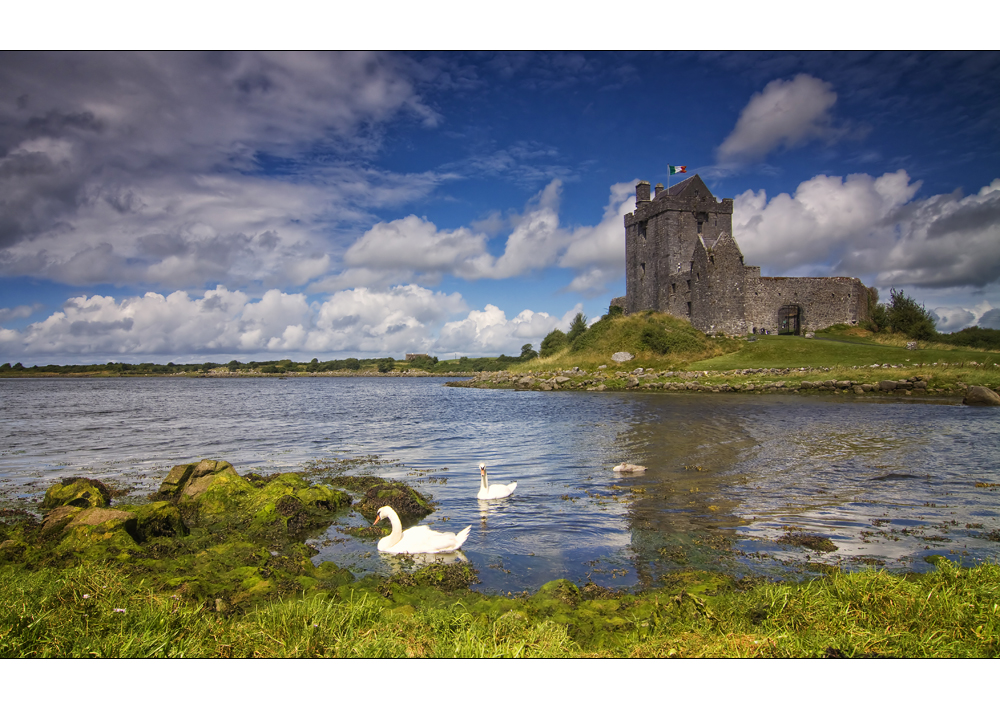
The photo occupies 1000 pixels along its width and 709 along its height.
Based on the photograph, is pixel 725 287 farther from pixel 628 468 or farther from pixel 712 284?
pixel 628 468

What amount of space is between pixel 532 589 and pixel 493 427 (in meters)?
16.0

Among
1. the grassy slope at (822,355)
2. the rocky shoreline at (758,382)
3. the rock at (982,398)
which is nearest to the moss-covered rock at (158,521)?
the rock at (982,398)

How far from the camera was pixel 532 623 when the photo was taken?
4578 millimetres

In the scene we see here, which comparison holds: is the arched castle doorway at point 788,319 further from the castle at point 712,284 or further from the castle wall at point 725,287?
the castle wall at point 725,287


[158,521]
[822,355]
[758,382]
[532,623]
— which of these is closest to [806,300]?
[822,355]

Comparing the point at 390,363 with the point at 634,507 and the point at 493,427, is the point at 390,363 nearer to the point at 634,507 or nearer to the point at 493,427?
the point at 493,427

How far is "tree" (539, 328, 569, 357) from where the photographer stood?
61.6 m

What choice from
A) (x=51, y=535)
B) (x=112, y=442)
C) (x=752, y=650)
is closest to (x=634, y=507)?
(x=752, y=650)

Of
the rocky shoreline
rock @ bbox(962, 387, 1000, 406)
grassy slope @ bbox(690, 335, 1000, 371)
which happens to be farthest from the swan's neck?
grassy slope @ bbox(690, 335, 1000, 371)

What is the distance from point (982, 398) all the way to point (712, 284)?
24239 mm

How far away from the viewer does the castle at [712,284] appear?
46.0m

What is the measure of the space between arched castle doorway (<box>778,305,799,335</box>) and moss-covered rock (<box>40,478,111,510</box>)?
51.9 meters

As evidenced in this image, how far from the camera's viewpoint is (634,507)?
30.0 ft

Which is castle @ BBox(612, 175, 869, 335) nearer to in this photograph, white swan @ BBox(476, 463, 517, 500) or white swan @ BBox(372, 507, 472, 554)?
white swan @ BBox(476, 463, 517, 500)
